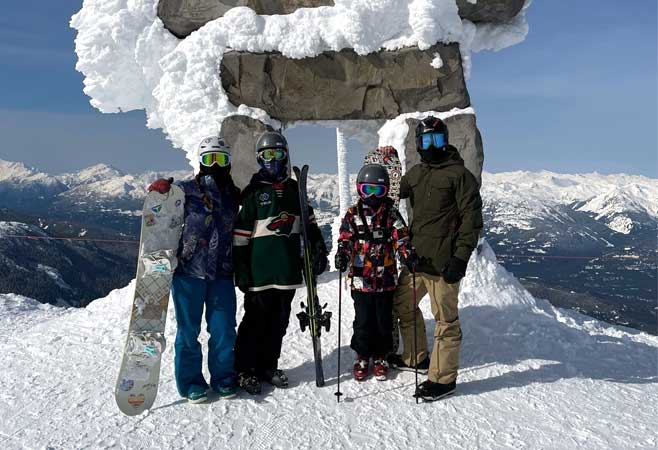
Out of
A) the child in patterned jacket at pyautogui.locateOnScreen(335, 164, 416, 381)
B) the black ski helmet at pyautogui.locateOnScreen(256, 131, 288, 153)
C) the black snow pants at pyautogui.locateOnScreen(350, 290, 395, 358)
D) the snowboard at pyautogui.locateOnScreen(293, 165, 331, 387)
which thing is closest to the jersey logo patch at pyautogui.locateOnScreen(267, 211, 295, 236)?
the snowboard at pyautogui.locateOnScreen(293, 165, 331, 387)

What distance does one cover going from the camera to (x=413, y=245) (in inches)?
163

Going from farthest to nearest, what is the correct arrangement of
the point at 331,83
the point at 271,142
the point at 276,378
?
the point at 331,83
the point at 276,378
the point at 271,142

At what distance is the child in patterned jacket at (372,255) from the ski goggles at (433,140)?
0.43m

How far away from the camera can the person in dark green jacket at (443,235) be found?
12.6 ft

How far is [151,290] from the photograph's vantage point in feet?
12.1

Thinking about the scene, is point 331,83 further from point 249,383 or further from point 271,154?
point 249,383

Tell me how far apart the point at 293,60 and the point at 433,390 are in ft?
15.7

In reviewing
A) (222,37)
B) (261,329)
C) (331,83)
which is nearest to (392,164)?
(331,83)

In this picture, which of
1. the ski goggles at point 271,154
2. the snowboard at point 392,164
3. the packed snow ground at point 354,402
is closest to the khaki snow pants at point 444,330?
the packed snow ground at point 354,402

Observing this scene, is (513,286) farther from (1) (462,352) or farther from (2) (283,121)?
(2) (283,121)

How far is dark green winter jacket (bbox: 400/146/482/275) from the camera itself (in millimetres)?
3820

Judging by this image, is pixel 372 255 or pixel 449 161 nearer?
pixel 449 161

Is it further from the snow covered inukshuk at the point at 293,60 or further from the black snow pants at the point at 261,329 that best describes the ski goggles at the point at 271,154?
the snow covered inukshuk at the point at 293,60

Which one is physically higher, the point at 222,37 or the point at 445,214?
the point at 222,37
